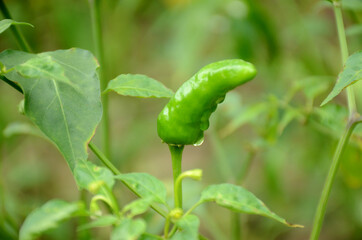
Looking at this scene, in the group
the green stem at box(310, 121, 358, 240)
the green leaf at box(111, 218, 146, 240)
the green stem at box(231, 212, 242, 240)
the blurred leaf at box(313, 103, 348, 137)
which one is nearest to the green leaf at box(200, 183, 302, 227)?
the green leaf at box(111, 218, 146, 240)

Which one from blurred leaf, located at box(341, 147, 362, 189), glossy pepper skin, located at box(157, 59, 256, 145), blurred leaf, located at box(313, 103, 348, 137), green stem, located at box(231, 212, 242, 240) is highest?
glossy pepper skin, located at box(157, 59, 256, 145)

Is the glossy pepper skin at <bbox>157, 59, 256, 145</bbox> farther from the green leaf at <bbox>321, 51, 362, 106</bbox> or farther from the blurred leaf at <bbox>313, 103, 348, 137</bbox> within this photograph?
the blurred leaf at <bbox>313, 103, 348, 137</bbox>

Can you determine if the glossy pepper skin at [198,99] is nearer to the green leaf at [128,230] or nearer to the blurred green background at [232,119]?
the green leaf at [128,230]

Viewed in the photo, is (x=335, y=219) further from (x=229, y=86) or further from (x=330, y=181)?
(x=229, y=86)

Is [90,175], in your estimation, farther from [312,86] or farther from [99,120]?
[312,86]

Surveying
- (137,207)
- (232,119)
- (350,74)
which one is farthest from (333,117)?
(232,119)

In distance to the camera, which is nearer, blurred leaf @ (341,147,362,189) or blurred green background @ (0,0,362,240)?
blurred leaf @ (341,147,362,189)

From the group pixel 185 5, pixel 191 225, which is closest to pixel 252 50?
pixel 185 5
